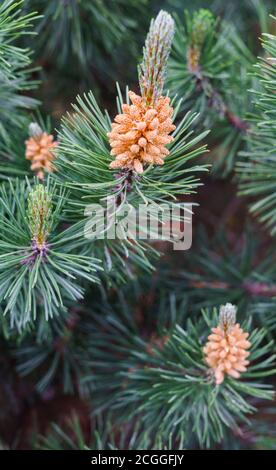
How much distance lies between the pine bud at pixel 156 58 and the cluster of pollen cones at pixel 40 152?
141 mm

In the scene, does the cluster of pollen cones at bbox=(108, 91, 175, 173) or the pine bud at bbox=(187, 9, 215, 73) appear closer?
the cluster of pollen cones at bbox=(108, 91, 175, 173)

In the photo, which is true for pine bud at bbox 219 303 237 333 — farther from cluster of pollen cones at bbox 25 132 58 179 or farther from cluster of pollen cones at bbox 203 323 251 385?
cluster of pollen cones at bbox 25 132 58 179

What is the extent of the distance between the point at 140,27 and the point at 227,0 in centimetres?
14

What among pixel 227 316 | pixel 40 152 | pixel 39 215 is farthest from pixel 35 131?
pixel 227 316

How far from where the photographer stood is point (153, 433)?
2.30 feet

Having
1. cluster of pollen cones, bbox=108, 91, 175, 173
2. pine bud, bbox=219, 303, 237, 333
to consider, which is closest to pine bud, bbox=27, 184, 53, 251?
cluster of pollen cones, bbox=108, 91, 175, 173

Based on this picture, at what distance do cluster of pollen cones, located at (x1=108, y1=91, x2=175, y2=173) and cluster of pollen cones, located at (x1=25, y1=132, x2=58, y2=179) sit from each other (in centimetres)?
12

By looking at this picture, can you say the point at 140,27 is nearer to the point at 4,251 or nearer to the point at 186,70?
the point at 186,70

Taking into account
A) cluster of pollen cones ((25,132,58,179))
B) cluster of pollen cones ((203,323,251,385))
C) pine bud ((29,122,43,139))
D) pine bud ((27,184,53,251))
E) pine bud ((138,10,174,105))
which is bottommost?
cluster of pollen cones ((203,323,251,385))

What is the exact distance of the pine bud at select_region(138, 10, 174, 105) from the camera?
46 cm

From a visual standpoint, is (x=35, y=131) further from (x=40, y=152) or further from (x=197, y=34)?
(x=197, y=34)

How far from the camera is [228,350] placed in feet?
1.81

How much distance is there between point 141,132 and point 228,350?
22 centimetres

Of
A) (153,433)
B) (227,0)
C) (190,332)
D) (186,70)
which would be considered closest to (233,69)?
(186,70)
